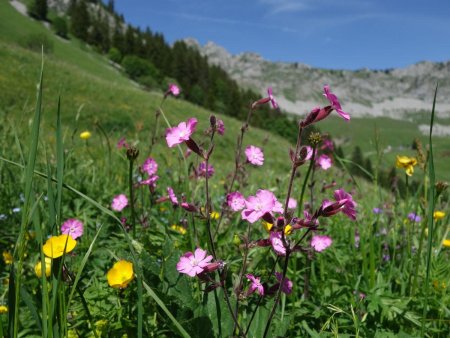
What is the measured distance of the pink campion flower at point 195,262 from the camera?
4.59 ft

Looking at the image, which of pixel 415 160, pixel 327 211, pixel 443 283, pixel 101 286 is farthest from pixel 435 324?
pixel 101 286

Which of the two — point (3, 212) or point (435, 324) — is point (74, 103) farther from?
point (435, 324)

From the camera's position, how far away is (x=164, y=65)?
89.5 metres

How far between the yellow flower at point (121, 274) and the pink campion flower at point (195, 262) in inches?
15.7

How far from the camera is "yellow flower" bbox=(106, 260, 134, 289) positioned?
67.2 inches

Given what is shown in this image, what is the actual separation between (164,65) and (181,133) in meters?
92.2

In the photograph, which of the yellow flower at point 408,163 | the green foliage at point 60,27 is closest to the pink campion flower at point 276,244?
the yellow flower at point 408,163

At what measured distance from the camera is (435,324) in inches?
82.7

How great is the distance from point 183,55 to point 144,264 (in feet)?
305

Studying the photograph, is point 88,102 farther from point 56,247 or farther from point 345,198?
point 345,198

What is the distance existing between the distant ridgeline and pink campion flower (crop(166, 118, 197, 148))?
2985 inches

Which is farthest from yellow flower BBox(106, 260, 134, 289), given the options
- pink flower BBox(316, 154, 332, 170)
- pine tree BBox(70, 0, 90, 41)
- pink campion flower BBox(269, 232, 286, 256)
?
pine tree BBox(70, 0, 90, 41)

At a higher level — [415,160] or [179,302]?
[415,160]

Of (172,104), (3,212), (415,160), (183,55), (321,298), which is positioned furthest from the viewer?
(183,55)
